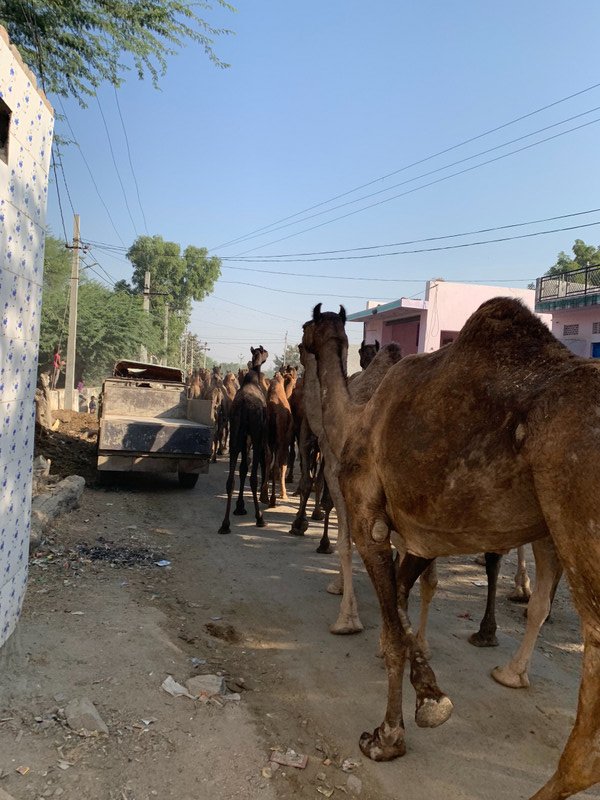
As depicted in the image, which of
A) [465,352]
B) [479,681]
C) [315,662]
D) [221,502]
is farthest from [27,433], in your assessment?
[221,502]

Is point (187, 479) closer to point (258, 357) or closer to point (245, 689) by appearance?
point (258, 357)

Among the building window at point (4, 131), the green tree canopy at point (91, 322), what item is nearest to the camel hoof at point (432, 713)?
the building window at point (4, 131)

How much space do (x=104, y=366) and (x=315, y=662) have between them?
36.7m

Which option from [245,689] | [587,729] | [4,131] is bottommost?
[245,689]

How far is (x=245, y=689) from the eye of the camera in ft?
12.7

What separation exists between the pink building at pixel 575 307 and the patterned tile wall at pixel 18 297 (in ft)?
67.0

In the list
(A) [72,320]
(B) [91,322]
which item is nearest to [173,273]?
(B) [91,322]

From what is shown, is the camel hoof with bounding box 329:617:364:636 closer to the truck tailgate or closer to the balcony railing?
the truck tailgate

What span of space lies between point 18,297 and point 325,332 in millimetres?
2292

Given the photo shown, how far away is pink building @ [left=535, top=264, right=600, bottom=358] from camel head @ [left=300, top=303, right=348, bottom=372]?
18621mm

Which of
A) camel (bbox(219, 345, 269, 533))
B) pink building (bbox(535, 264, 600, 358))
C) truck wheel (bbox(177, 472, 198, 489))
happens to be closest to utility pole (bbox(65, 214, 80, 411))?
truck wheel (bbox(177, 472, 198, 489))

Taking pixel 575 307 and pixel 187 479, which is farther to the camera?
pixel 575 307

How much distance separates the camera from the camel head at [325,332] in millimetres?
4613

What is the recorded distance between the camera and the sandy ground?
2965mm
